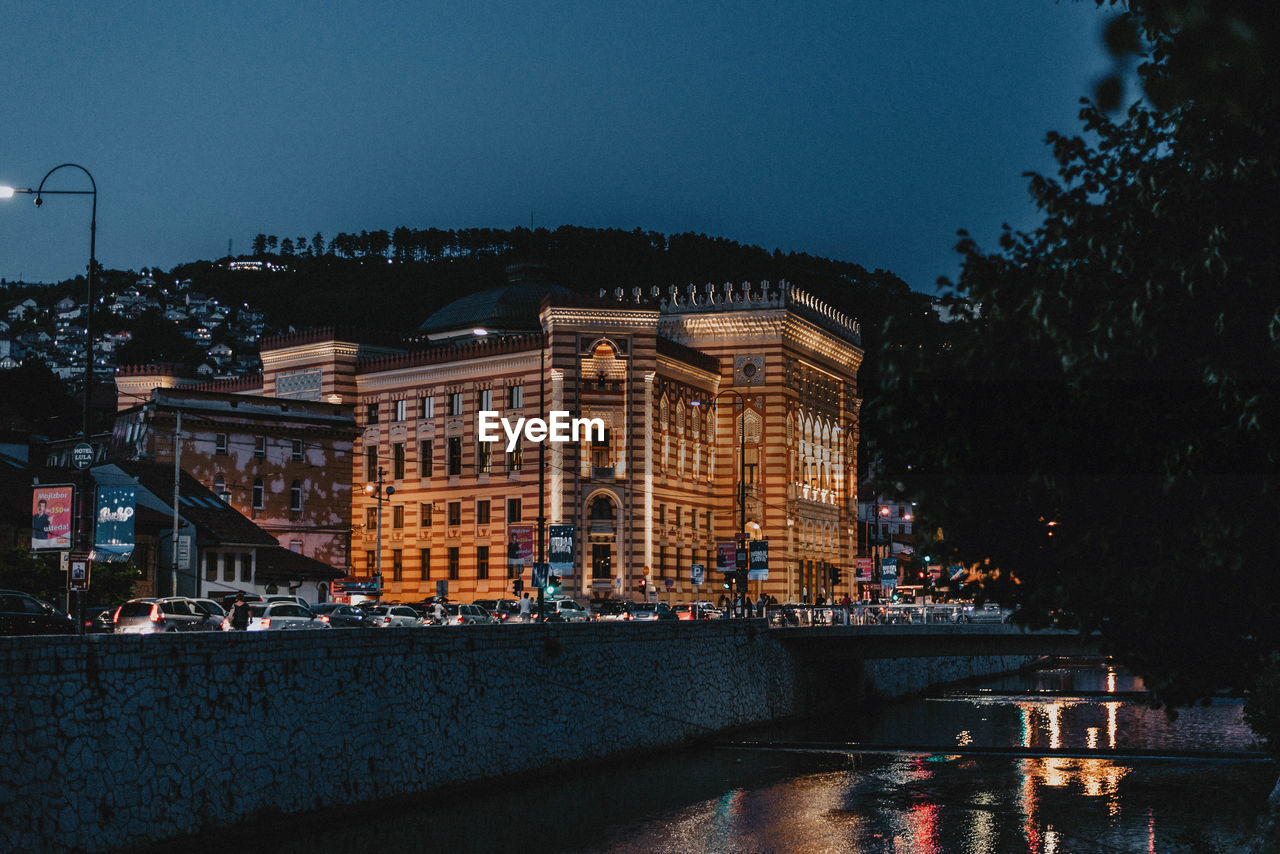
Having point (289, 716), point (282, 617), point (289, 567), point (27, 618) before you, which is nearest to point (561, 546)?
point (282, 617)

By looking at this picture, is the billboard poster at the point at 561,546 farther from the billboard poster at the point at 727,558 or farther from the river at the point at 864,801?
the billboard poster at the point at 727,558

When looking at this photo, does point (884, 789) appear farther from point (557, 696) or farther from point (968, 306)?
point (968, 306)

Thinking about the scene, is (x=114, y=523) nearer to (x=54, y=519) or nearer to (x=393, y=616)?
(x=54, y=519)

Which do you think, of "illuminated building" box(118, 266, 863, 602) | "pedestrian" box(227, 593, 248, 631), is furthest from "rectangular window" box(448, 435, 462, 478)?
"pedestrian" box(227, 593, 248, 631)

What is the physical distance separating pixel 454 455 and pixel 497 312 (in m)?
15.3

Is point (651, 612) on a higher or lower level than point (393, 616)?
lower

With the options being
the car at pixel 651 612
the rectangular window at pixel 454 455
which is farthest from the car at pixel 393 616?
the rectangular window at pixel 454 455

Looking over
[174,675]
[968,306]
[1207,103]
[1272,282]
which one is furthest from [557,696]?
[1207,103]

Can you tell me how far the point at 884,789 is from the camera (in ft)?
133

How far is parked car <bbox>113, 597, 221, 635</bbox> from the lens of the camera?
4225cm

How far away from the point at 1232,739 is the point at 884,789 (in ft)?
66.5

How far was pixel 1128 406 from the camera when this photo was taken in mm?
16656

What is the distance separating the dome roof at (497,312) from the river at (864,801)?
46.2 meters

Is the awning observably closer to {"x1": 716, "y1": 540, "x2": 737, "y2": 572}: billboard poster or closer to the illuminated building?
the illuminated building
